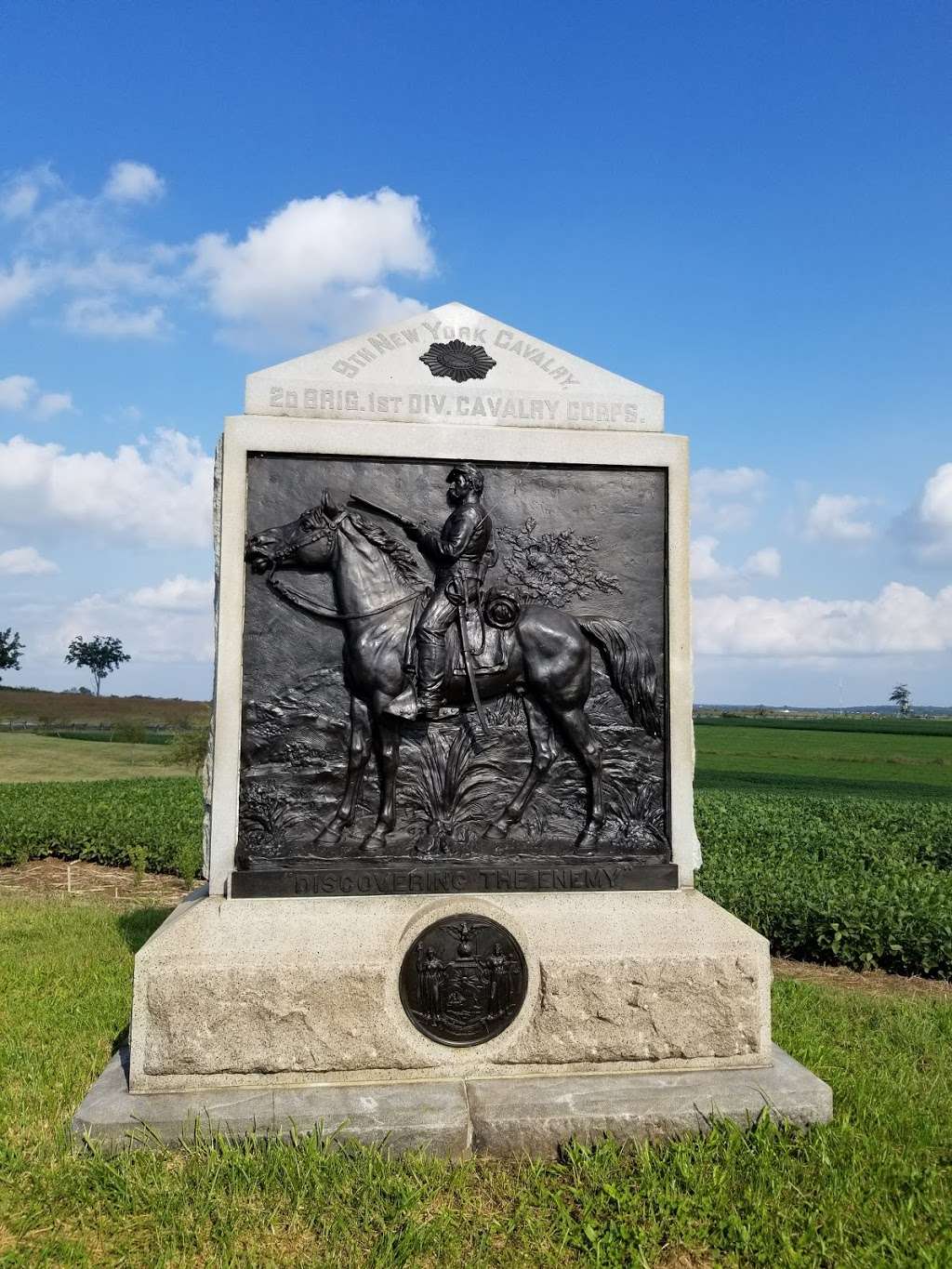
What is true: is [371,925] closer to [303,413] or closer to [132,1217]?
[132,1217]

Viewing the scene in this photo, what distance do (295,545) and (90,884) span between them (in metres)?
8.03

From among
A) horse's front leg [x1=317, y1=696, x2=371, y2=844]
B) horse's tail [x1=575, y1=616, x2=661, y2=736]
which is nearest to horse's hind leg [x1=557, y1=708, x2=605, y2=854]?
horse's tail [x1=575, y1=616, x2=661, y2=736]

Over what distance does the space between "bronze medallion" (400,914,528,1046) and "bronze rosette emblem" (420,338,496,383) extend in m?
2.88

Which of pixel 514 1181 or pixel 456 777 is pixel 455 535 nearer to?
pixel 456 777

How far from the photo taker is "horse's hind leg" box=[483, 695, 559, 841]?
16.0 feet

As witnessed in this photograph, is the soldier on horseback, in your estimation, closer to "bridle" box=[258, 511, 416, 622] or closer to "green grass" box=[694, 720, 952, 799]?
"bridle" box=[258, 511, 416, 622]

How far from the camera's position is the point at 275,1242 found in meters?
3.35

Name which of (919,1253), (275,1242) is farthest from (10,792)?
(919,1253)

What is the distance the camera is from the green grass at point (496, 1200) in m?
3.31

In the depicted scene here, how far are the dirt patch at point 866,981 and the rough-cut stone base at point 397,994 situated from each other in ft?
10.2

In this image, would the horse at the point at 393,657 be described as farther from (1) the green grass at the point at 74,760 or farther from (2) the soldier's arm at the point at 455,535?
(1) the green grass at the point at 74,760

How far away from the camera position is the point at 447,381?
503 centimetres

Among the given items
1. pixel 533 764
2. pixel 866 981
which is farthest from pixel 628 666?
pixel 866 981

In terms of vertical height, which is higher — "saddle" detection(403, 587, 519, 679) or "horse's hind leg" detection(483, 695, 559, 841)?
"saddle" detection(403, 587, 519, 679)
